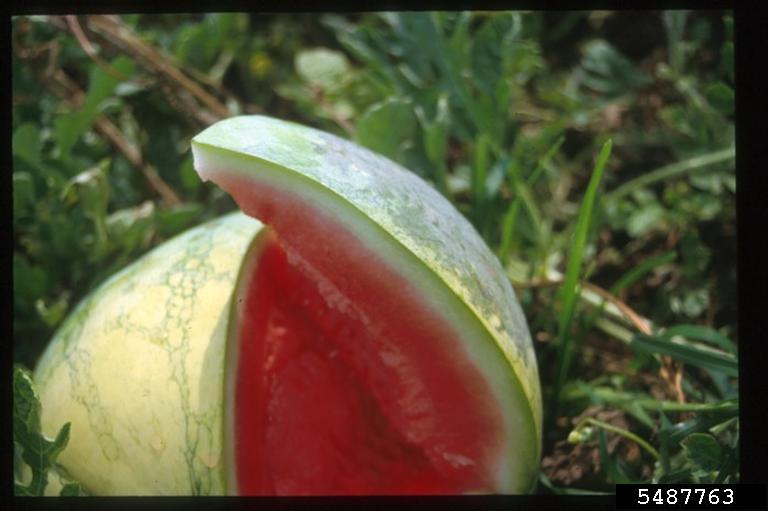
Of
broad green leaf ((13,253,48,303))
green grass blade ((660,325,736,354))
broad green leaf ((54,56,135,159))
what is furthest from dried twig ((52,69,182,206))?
green grass blade ((660,325,736,354))

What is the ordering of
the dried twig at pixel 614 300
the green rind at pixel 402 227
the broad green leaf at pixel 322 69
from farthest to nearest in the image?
the broad green leaf at pixel 322 69 → the dried twig at pixel 614 300 → the green rind at pixel 402 227

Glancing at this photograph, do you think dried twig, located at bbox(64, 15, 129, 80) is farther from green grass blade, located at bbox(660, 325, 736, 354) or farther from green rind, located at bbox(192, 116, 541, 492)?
green grass blade, located at bbox(660, 325, 736, 354)

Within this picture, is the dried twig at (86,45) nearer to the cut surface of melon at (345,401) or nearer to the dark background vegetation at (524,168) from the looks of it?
the dark background vegetation at (524,168)

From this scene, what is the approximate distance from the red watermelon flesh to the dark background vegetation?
0.18 meters

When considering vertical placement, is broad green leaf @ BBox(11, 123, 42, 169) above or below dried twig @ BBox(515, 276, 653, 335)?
above

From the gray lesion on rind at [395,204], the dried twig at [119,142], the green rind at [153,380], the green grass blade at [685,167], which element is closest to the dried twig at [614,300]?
the green grass blade at [685,167]

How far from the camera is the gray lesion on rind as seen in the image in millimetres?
808

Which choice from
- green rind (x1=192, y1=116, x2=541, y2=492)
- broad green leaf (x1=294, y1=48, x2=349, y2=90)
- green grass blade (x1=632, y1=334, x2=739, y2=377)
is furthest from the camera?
broad green leaf (x1=294, y1=48, x2=349, y2=90)

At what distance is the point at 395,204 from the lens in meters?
0.84

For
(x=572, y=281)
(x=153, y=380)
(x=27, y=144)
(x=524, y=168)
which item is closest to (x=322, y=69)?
(x=524, y=168)

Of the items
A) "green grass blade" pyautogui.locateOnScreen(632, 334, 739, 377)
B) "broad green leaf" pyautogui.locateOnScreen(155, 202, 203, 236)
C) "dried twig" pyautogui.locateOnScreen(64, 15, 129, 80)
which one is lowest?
"green grass blade" pyautogui.locateOnScreen(632, 334, 739, 377)

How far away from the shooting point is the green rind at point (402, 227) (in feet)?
2.64

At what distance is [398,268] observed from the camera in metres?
0.82

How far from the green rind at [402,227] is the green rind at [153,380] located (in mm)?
125
